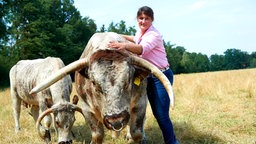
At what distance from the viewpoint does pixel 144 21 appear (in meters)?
4.66

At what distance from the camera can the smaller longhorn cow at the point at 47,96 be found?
5.57 metres

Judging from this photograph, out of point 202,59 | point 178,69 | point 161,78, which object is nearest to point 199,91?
point 161,78

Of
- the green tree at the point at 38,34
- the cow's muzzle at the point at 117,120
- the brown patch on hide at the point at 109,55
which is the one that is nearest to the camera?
the cow's muzzle at the point at 117,120

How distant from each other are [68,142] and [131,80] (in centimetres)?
225

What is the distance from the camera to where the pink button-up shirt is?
14.5ft

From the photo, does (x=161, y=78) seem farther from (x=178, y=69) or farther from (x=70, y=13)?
(x=178, y=69)

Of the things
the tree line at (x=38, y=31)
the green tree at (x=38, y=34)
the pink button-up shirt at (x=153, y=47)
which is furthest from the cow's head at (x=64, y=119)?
the green tree at (x=38, y=34)

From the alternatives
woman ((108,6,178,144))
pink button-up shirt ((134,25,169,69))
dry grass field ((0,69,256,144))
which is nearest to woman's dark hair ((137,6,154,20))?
woman ((108,6,178,144))

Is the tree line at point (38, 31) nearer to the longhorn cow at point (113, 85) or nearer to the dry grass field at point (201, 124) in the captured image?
the dry grass field at point (201, 124)

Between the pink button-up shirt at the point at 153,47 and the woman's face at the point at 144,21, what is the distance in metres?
0.07

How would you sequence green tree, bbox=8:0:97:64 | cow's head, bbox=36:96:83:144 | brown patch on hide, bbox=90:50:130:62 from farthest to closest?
1. green tree, bbox=8:0:97:64
2. cow's head, bbox=36:96:83:144
3. brown patch on hide, bbox=90:50:130:62

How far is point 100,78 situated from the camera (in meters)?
3.76

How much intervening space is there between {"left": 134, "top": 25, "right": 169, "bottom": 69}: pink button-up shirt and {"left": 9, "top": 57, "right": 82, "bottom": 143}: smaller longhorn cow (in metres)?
1.72

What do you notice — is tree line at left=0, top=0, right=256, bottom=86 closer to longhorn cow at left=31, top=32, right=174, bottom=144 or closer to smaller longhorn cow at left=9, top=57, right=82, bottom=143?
smaller longhorn cow at left=9, top=57, right=82, bottom=143
